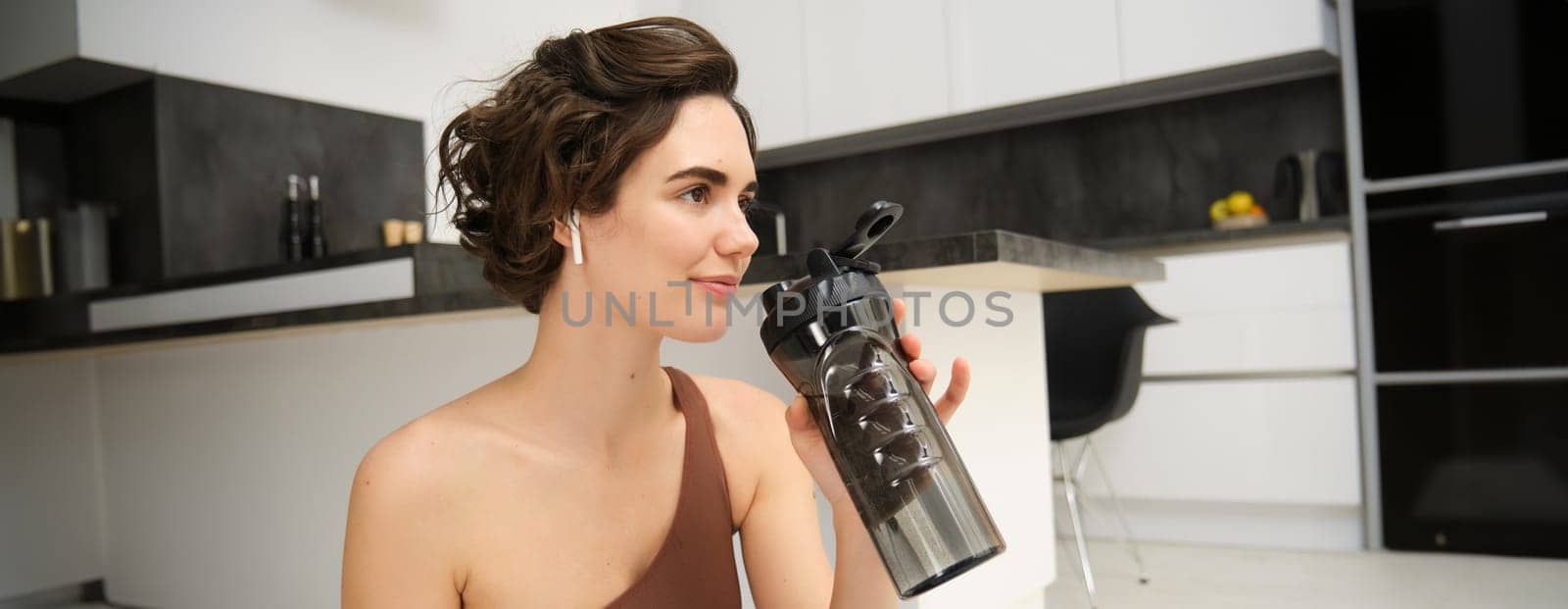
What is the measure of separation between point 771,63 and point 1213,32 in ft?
6.33

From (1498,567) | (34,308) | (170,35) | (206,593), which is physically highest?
(170,35)

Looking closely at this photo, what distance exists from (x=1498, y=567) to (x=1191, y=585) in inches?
34.8

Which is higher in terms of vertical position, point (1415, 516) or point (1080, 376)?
point (1080, 376)

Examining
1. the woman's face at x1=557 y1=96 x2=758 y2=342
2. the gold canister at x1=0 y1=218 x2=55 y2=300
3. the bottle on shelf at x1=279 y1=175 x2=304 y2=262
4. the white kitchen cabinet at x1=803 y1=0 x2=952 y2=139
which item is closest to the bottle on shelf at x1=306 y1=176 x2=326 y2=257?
the bottle on shelf at x1=279 y1=175 x2=304 y2=262

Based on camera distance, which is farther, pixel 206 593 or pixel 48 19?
pixel 48 19

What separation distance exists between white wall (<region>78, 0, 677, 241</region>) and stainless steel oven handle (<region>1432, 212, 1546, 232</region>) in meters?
2.82

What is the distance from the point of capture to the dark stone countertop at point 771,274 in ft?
4.41

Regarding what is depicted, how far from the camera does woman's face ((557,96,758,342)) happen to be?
0.87 m

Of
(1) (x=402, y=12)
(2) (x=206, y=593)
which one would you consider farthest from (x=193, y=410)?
(1) (x=402, y=12)

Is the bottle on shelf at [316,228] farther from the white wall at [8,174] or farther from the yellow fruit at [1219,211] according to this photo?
the yellow fruit at [1219,211]

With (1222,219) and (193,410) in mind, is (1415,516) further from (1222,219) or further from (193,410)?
(193,410)

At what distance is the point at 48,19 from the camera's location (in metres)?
3.49

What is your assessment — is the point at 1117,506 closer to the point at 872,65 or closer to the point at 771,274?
the point at 872,65

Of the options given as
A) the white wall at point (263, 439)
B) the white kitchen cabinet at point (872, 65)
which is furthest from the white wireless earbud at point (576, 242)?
the white kitchen cabinet at point (872, 65)
